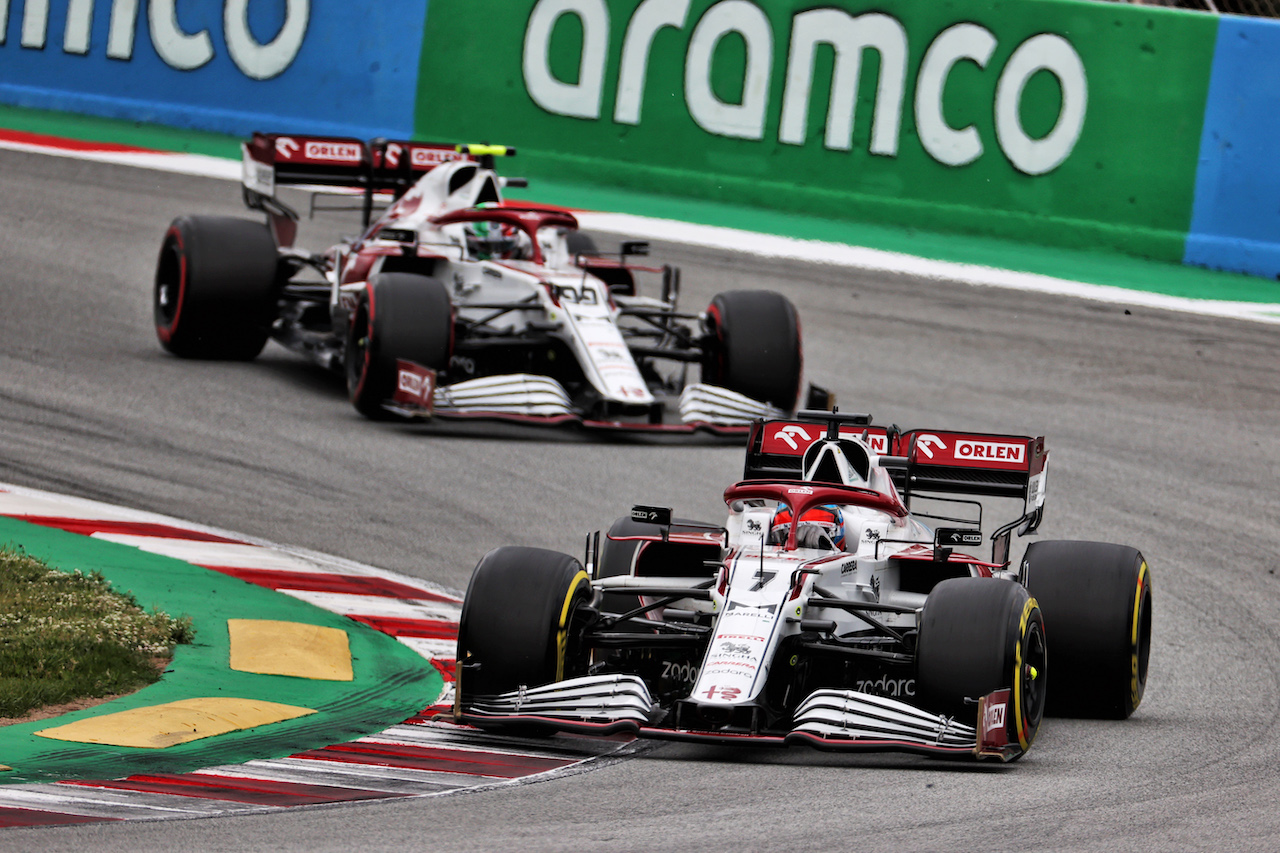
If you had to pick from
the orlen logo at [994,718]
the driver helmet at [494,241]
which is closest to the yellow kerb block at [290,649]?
the orlen logo at [994,718]

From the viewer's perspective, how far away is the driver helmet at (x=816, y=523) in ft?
29.5

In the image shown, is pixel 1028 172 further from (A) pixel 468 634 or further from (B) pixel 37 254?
(A) pixel 468 634

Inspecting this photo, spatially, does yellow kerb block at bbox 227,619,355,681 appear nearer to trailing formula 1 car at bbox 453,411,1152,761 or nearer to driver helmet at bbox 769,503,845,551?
trailing formula 1 car at bbox 453,411,1152,761

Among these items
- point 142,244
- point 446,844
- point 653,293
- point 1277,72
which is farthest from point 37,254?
point 446,844

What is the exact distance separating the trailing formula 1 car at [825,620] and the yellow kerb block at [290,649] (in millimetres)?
1244

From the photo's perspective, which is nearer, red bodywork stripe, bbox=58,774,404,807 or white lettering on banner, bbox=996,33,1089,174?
red bodywork stripe, bbox=58,774,404,807

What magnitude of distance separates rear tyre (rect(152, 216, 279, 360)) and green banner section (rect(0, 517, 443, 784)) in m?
5.49

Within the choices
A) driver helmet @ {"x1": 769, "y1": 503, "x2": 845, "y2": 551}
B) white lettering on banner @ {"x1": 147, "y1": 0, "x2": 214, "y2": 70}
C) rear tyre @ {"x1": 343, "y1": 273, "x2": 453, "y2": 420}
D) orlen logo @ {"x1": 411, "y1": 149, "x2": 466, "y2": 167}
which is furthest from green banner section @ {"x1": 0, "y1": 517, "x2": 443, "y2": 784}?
white lettering on banner @ {"x1": 147, "y1": 0, "x2": 214, "y2": 70}

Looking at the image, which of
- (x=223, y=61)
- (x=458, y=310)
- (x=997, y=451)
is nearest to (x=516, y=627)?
(x=997, y=451)

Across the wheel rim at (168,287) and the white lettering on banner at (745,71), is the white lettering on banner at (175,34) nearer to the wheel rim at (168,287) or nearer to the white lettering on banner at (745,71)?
the white lettering on banner at (745,71)

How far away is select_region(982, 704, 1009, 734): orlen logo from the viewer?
7.81m

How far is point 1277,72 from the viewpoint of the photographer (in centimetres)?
2084

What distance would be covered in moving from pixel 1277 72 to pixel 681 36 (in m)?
6.41

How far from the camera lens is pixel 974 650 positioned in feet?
26.2
